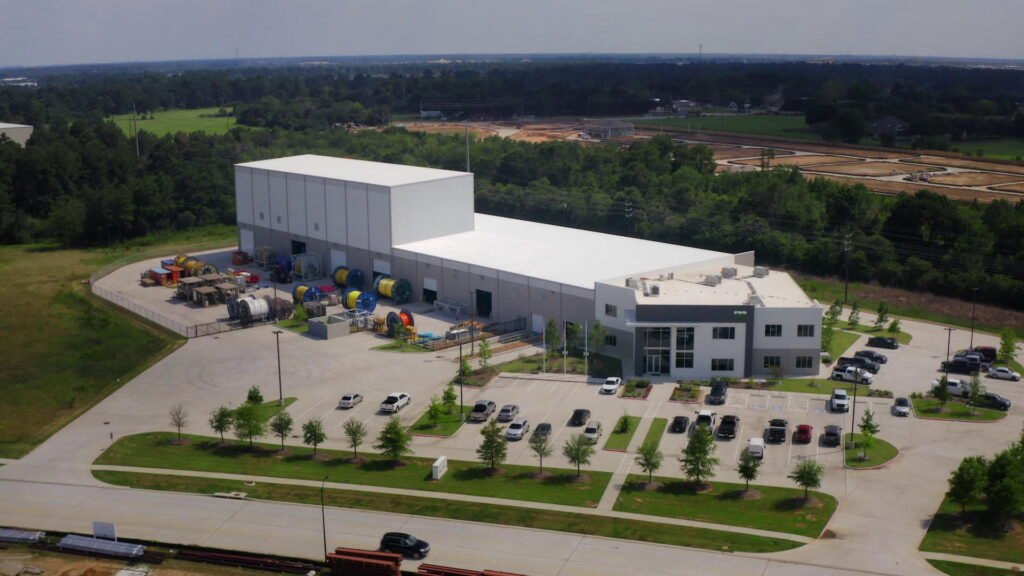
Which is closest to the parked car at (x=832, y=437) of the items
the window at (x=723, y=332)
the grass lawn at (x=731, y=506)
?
the grass lawn at (x=731, y=506)

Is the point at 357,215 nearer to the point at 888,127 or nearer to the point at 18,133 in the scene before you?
the point at 18,133

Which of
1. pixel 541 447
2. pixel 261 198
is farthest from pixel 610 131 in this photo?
pixel 541 447

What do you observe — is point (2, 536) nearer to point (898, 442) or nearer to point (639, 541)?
point (639, 541)

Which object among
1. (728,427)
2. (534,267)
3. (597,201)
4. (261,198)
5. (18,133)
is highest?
(18,133)

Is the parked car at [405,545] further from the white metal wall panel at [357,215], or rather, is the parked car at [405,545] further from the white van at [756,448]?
the white metal wall panel at [357,215]

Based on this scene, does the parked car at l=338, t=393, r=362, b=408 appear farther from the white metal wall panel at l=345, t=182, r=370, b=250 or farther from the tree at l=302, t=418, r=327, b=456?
the white metal wall panel at l=345, t=182, r=370, b=250
